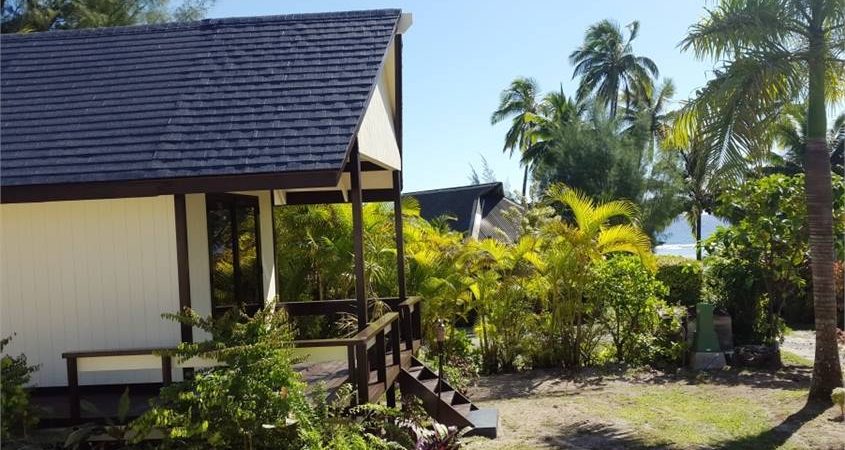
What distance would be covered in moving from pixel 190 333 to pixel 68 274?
1471 millimetres

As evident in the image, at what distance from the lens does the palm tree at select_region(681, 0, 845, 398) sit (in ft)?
32.8

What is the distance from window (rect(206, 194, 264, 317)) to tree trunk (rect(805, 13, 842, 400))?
24.6ft

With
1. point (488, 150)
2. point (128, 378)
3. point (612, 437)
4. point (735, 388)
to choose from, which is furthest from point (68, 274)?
point (488, 150)

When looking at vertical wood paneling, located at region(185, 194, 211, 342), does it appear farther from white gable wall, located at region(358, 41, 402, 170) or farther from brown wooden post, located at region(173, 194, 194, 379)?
white gable wall, located at region(358, 41, 402, 170)

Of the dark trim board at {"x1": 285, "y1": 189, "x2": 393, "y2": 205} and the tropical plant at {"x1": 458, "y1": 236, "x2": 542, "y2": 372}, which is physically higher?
the dark trim board at {"x1": 285, "y1": 189, "x2": 393, "y2": 205}

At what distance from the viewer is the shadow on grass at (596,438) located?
8.97m

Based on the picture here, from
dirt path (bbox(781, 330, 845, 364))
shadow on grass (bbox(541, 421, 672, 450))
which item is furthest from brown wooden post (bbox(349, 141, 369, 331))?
dirt path (bbox(781, 330, 845, 364))

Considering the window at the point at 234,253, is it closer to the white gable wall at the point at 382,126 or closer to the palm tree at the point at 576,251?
the white gable wall at the point at 382,126

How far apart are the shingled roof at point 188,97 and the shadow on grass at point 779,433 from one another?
574 centimetres

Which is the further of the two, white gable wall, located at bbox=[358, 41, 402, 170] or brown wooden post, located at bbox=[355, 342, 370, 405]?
white gable wall, located at bbox=[358, 41, 402, 170]

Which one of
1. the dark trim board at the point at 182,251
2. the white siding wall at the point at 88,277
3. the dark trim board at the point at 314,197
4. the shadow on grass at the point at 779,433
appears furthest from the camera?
the dark trim board at the point at 314,197

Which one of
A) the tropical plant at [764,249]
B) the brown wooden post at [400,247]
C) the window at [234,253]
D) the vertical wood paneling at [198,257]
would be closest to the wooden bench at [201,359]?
the vertical wood paneling at [198,257]

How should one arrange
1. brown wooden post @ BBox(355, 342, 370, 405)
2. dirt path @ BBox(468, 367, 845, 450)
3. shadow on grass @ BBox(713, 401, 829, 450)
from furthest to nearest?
dirt path @ BBox(468, 367, 845, 450), shadow on grass @ BBox(713, 401, 829, 450), brown wooden post @ BBox(355, 342, 370, 405)

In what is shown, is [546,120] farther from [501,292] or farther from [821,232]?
[821,232]
